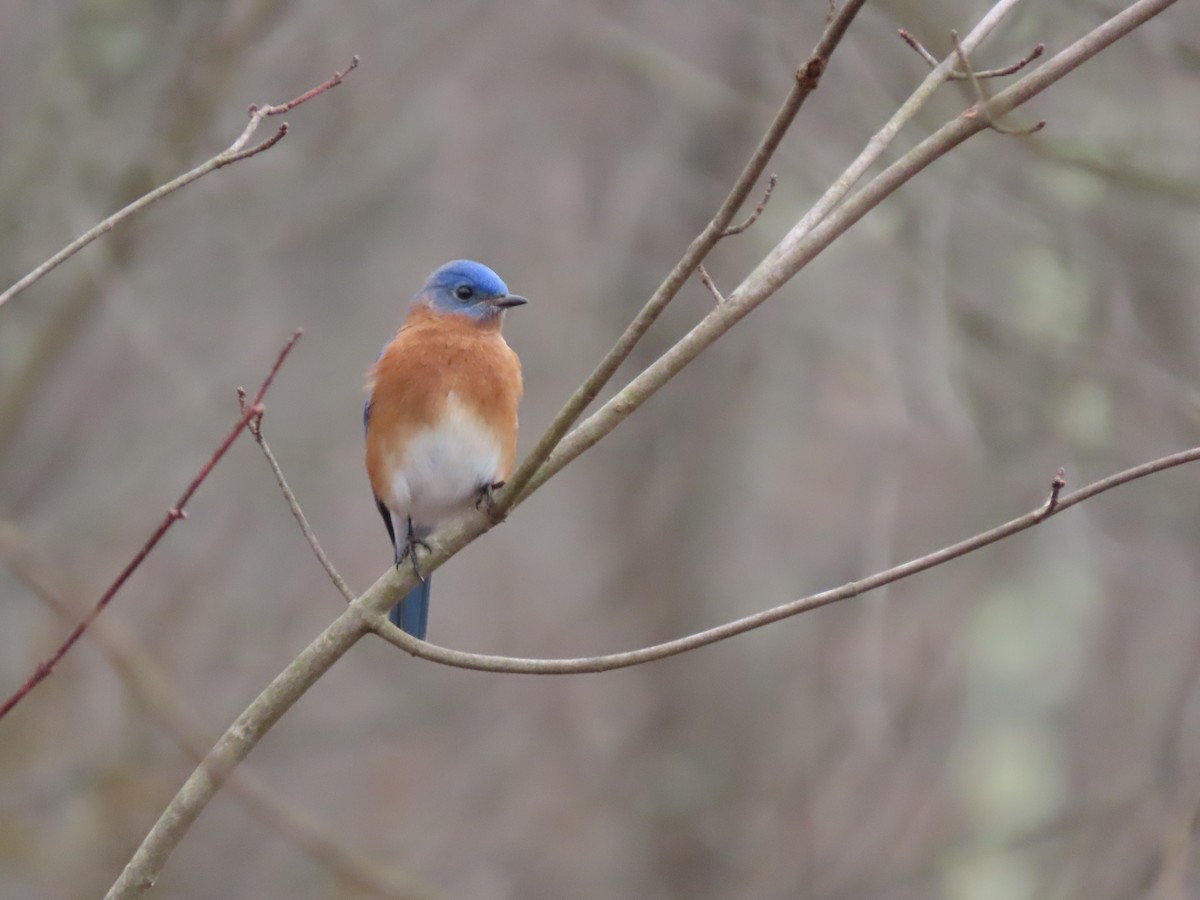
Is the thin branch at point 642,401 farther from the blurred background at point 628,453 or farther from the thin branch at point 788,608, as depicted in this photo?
the blurred background at point 628,453

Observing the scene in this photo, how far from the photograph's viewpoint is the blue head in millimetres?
5504

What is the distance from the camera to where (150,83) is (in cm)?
661

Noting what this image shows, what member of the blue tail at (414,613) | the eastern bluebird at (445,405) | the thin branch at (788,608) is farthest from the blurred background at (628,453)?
the thin branch at (788,608)

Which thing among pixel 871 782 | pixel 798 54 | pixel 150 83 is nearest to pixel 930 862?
pixel 871 782

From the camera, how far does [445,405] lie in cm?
531

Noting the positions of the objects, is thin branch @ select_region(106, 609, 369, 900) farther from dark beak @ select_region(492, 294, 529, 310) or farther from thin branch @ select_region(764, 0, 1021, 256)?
dark beak @ select_region(492, 294, 529, 310)

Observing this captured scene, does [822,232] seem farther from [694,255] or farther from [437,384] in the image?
[437,384]

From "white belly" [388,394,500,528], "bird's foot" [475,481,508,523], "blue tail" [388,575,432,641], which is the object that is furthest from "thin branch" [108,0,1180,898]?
"blue tail" [388,575,432,641]

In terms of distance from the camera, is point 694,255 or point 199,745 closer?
point 694,255

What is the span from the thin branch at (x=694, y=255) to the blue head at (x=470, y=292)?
2285mm

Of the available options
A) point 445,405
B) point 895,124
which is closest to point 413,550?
point 445,405

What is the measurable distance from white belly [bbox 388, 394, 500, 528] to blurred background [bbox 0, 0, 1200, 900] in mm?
1258

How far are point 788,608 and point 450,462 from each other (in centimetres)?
247

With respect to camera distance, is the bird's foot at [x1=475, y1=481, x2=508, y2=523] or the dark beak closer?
the bird's foot at [x1=475, y1=481, x2=508, y2=523]
